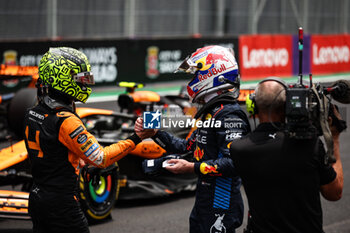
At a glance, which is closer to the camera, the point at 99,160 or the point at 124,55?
the point at 99,160

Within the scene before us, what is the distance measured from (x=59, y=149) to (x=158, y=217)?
143 inches

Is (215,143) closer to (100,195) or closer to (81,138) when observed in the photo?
(81,138)

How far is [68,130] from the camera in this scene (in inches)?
166

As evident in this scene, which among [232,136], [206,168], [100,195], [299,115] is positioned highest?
[299,115]

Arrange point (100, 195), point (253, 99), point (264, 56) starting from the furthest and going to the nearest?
point (264, 56) → point (100, 195) → point (253, 99)

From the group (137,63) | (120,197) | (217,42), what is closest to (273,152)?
(120,197)

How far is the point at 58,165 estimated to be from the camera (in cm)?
427

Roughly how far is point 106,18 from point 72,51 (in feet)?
60.2

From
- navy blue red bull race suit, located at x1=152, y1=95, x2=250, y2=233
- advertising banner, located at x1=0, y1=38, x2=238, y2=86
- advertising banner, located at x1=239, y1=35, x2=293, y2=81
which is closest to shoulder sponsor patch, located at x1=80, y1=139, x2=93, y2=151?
navy blue red bull race suit, located at x1=152, y1=95, x2=250, y2=233

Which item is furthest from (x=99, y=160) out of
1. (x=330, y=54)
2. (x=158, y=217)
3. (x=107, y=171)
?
(x=330, y=54)

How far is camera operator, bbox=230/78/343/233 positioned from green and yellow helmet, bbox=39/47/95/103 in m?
1.44

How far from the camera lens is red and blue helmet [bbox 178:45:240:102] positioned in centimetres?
462

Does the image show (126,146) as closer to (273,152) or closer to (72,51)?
(72,51)

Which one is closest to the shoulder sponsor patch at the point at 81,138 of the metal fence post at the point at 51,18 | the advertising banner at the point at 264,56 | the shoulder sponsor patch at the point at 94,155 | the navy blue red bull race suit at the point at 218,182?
the shoulder sponsor patch at the point at 94,155
